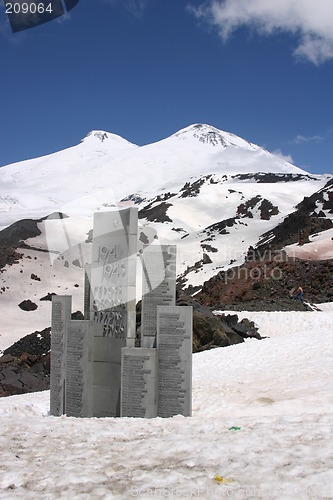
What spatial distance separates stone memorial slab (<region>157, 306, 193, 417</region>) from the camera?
9492mm

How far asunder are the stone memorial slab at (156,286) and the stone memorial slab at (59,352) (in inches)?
67.5

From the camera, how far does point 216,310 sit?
25.2 m

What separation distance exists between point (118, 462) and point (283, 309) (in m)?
20.8

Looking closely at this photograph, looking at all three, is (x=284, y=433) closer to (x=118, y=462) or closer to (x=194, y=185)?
(x=118, y=462)

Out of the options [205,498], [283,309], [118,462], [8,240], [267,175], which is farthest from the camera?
[267,175]

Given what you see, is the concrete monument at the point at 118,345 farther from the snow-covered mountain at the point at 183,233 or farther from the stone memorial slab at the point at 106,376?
the snow-covered mountain at the point at 183,233

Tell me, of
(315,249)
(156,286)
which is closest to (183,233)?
(315,249)

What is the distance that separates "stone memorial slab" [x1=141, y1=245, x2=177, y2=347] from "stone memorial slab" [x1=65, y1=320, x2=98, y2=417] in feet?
5.23

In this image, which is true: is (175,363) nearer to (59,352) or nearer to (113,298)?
(113,298)

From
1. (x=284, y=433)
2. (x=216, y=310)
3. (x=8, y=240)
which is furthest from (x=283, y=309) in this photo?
(x=8, y=240)

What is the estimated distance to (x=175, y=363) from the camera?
9.54m

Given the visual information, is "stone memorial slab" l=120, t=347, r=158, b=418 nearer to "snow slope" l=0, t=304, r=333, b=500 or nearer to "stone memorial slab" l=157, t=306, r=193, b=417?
"stone memorial slab" l=157, t=306, r=193, b=417

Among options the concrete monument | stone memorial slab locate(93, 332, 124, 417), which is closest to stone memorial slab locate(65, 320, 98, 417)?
the concrete monument

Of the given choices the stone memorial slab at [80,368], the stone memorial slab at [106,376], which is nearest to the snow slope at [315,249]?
the stone memorial slab at [106,376]
